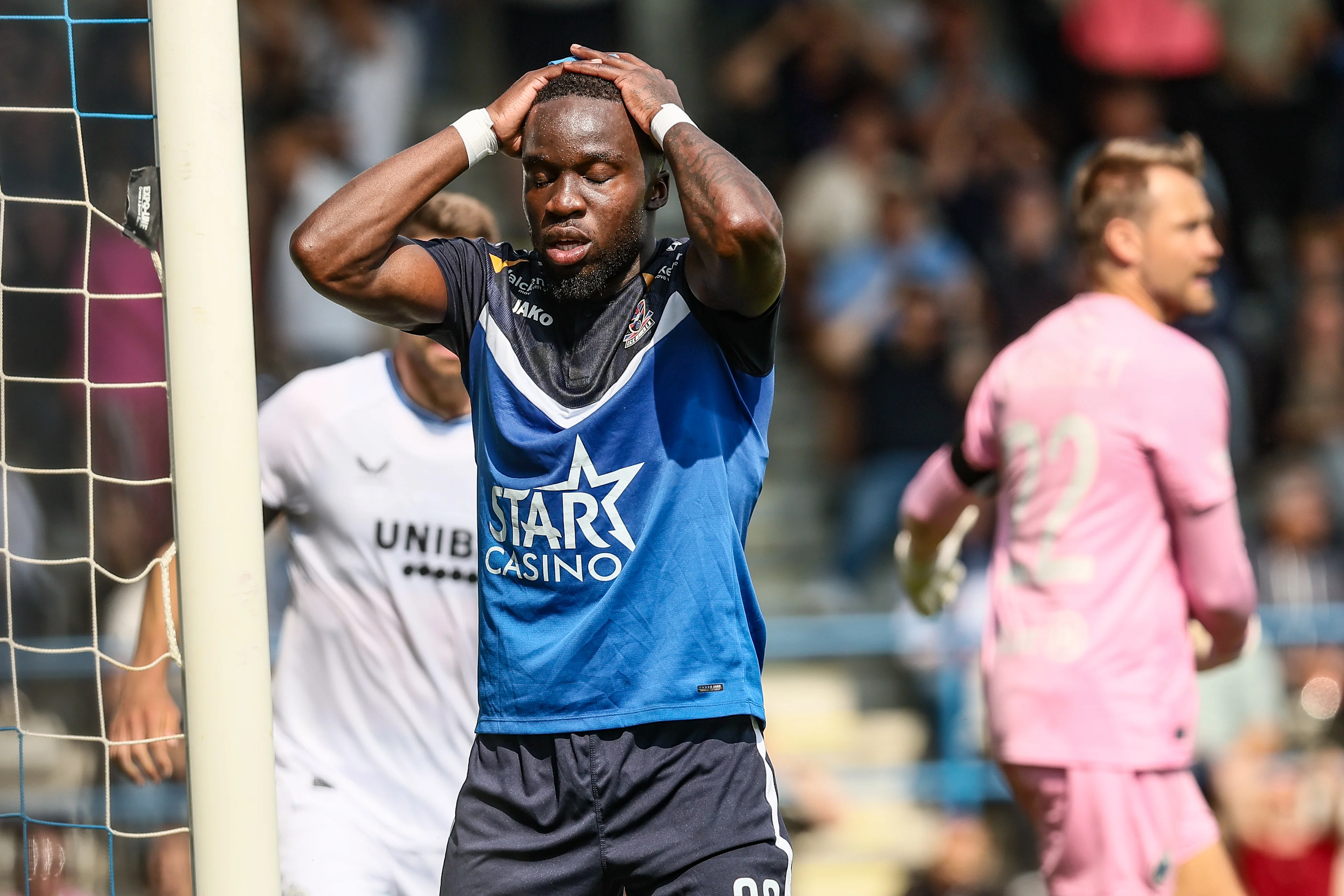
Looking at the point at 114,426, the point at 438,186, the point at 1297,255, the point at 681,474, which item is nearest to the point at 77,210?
the point at 114,426

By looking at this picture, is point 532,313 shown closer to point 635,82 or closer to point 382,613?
point 635,82

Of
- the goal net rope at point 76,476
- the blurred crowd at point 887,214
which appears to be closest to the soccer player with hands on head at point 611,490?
the goal net rope at point 76,476

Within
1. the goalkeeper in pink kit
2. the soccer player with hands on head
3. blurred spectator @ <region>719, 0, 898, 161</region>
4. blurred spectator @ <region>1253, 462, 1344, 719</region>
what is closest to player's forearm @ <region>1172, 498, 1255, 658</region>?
the goalkeeper in pink kit

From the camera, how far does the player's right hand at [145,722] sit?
360cm

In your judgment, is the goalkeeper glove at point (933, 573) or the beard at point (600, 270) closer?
the beard at point (600, 270)

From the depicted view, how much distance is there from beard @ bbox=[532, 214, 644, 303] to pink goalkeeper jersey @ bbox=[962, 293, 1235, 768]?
1380 mm

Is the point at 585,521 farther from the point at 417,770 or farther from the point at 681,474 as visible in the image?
the point at 417,770

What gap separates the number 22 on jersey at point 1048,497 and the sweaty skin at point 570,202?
4.29 ft

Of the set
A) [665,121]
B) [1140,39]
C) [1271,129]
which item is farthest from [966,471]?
[1271,129]

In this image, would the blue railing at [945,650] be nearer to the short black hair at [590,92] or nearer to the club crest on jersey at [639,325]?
the club crest on jersey at [639,325]

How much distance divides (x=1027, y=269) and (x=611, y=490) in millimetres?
5919

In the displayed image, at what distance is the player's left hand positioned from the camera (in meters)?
2.87

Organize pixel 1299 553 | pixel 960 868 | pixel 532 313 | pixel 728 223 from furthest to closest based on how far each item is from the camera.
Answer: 1. pixel 1299 553
2. pixel 960 868
3. pixel 532 313
4. pixel 728 223

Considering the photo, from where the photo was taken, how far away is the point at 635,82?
114 inches
